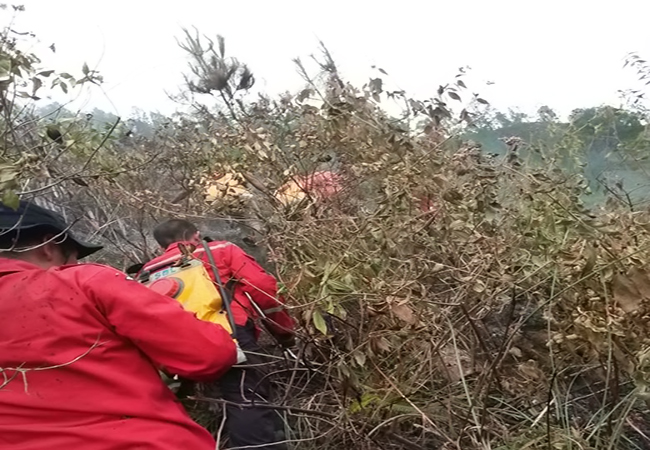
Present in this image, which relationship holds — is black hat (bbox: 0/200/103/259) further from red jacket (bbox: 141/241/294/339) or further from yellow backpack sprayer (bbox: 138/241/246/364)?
red jacket (bbox: 141/241/294/339)

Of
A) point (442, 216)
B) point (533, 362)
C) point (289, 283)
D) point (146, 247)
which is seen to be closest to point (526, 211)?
point (442, 216)

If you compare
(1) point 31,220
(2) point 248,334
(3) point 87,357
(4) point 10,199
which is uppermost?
(4) point 10,199

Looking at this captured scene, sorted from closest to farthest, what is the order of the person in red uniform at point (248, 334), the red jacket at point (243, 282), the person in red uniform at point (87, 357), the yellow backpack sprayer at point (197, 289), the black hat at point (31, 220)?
the person in red uniform at point (87, 357)
the black hat at point (31, 220)
the yellow backpack sprayer at point (197, 289)
the person in red uniform at point (248, 334)
the red jacket at point (243, 282)

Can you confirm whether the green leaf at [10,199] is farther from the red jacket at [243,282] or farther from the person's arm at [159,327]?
the red jacket at [243,282]

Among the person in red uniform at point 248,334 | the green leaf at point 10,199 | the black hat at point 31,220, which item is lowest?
the person in red uniform at point 248,334

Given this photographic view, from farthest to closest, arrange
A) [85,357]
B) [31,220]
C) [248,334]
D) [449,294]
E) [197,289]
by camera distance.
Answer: [248,334], [449,294], [197,289], [31,220], [85,357]

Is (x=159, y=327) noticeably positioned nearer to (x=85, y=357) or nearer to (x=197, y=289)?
(x=85, y=357)

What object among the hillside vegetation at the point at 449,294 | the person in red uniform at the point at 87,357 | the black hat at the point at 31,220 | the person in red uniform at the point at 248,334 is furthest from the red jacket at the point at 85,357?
the person in red uniform at the point at 248,334

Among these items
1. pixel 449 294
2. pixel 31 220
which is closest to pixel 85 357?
pixel 31 220

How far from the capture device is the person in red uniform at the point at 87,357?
5.69 ft

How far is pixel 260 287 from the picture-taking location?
2.61 m

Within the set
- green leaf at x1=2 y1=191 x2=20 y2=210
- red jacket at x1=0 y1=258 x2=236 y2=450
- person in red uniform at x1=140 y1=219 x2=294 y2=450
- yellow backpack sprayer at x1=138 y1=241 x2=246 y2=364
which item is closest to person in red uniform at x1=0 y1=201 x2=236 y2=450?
red jacket at x1=0 y1=258 x2=236 y2=450

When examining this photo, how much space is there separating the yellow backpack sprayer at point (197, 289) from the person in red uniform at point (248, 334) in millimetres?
87

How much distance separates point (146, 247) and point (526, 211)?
2.56 meters
